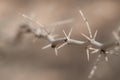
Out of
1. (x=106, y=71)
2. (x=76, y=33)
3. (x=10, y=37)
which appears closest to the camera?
A: (x=10, y=37)

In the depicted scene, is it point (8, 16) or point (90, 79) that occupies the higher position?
point (8, 16)

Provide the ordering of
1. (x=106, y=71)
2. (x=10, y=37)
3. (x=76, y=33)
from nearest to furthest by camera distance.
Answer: (x=10, y=37)
(x=106, y=71)
(x=76, y=33)

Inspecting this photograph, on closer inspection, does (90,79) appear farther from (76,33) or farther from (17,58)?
(17,58)

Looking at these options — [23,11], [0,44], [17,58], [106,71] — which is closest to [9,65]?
[17,58]

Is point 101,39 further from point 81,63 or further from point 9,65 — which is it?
point 9,65

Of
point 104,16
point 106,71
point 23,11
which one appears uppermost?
point 23,11

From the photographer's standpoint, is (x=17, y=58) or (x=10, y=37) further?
(x=17, y=58)

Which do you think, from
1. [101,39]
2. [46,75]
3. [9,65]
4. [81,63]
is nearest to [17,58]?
[9,65]
